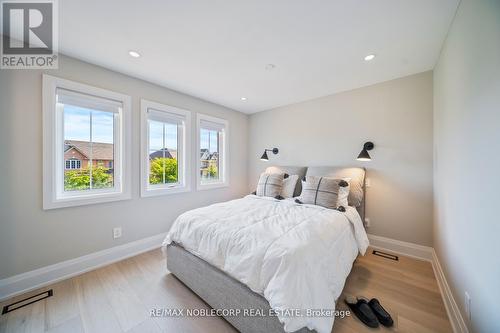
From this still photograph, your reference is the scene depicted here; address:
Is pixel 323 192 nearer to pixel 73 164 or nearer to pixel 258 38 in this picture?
pixel 258 38

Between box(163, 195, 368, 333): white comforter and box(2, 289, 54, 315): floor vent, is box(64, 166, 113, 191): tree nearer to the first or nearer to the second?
box(2, 289, 54, 315): floor vent

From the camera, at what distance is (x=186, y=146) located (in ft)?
10.3

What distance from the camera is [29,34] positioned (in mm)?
1748

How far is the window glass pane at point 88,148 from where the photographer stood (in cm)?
216

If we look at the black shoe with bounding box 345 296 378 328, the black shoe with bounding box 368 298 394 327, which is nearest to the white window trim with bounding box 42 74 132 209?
the black shoe with bounding box 345 296 378 328

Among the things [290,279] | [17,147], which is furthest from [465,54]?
[17,147]

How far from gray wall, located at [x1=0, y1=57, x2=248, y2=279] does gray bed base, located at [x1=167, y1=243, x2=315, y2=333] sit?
0.96 metres

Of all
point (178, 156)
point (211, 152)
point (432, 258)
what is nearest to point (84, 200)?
point (178, 156)

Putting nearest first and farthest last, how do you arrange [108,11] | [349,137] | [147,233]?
1. [108,11]
2. [147,233]
3. [349,137]

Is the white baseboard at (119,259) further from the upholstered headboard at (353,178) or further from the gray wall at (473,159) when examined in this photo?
the upholstered headboard at (353,178)

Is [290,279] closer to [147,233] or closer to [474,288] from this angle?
[474,288]

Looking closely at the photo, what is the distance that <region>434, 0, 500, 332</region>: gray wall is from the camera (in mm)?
947

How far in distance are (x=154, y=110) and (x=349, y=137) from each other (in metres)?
3.03

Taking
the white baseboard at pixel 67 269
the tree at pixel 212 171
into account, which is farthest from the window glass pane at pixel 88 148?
the tree at pixel 212 171
